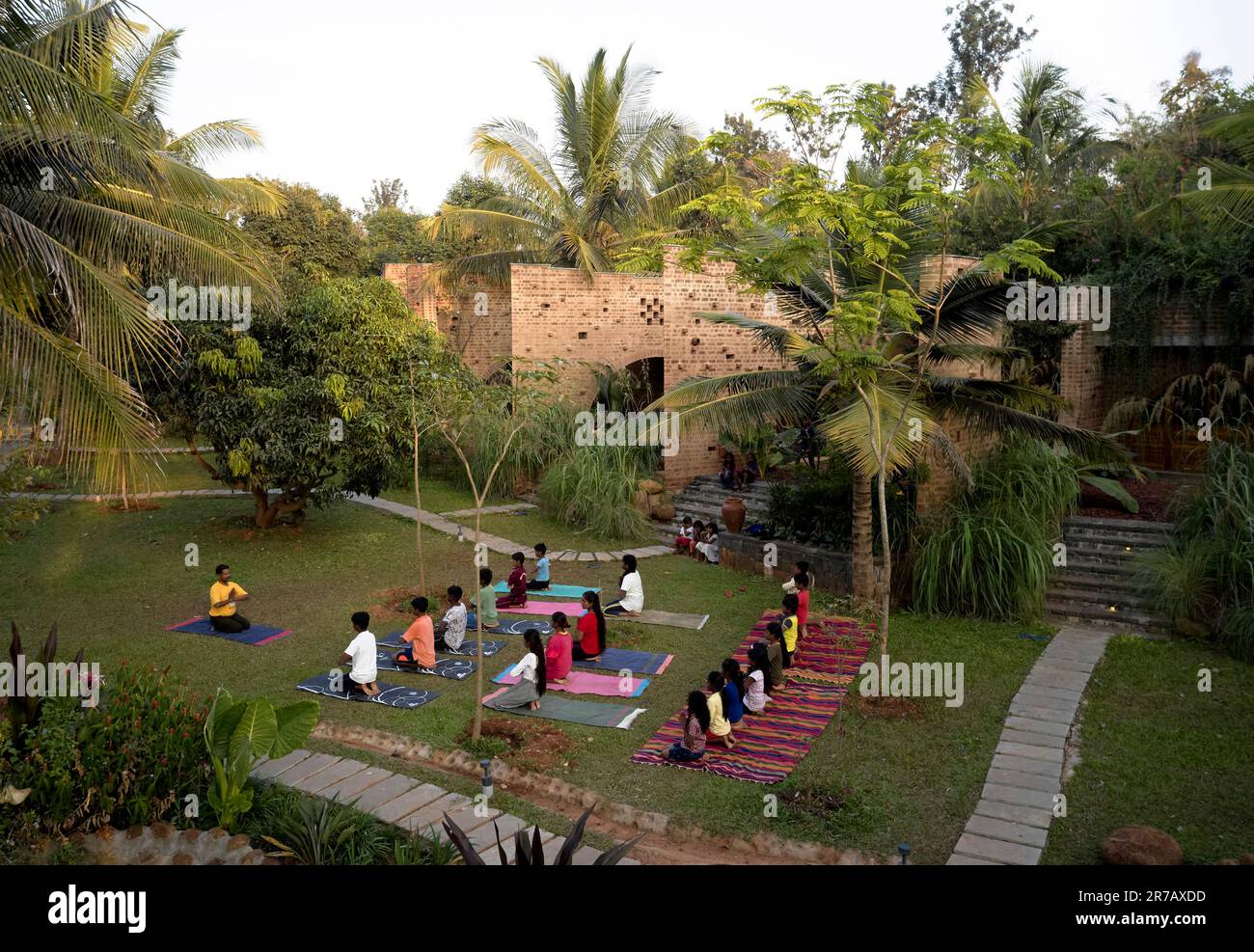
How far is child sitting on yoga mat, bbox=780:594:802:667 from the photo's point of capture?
10.3 metres

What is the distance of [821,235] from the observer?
1165 cm

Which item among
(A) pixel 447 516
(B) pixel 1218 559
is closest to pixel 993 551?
(B) pixel 1218 559

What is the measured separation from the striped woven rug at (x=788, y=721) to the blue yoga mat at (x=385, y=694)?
2491 millimetres

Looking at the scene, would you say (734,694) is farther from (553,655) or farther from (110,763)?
(110,763)

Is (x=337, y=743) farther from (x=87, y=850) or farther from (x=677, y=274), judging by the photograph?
(x=677, y=274)

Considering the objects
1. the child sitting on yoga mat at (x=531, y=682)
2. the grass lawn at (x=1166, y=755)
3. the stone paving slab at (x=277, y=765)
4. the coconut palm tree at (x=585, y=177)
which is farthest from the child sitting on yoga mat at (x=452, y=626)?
the coconut palm tree at (x=585, y=177)

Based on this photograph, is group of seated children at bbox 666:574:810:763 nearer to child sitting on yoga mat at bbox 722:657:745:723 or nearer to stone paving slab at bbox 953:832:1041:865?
child sitting on yoga mat at bbox 722:657:745:723

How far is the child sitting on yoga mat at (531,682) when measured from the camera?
913 centimetres

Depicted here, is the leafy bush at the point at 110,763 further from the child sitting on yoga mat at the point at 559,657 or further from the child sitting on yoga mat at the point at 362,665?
the child sitting on yoga mat at the point at 559,657

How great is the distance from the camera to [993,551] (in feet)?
38.7

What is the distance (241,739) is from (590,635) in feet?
14.6

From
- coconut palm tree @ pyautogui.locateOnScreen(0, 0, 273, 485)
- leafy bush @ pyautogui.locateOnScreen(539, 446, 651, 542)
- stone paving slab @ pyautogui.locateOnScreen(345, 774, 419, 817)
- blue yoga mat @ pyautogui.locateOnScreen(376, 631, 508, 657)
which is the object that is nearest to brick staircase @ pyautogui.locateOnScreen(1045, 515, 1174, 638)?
leafy bush @ pyautogui.locateOnScreen(539, 446, 651, 542)

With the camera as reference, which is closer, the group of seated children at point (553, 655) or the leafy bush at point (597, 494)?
the group of seated children at point (553, 655)

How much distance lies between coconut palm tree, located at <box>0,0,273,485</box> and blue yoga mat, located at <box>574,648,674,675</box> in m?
5.23
